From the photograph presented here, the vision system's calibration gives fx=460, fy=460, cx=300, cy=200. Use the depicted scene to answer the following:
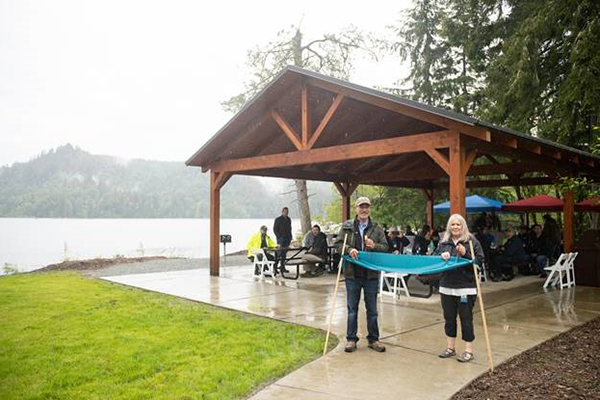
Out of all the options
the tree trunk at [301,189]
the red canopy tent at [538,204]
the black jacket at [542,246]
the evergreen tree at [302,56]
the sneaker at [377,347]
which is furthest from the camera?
the evergreen tree at [302,56]

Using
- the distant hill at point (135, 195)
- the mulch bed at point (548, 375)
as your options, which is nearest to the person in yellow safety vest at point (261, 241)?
the mulch bed at point (548, 375)

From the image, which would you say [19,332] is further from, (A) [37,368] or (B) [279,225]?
(B) [279,225]

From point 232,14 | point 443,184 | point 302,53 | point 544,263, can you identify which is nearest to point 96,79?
point 232,14

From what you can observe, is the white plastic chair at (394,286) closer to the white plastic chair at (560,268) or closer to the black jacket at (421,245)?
the black jacket at (421,245)

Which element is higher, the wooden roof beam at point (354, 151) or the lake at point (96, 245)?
the wooden roof beam at point (354, 151)

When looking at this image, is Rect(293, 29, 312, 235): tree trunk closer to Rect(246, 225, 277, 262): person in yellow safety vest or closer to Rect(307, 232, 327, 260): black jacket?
Rect(246, 225, 277, 262): person in yellow safety vest

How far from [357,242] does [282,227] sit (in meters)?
6.78

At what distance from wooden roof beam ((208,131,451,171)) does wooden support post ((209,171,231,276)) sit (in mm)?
463

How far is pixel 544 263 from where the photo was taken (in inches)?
424

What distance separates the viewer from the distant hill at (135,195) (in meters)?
82.9

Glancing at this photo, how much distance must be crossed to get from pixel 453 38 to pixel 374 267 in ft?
49.5

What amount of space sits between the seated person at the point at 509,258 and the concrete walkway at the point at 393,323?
0.34 m

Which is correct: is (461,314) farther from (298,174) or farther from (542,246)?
(298,174)

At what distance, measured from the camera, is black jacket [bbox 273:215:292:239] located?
37.9ft
